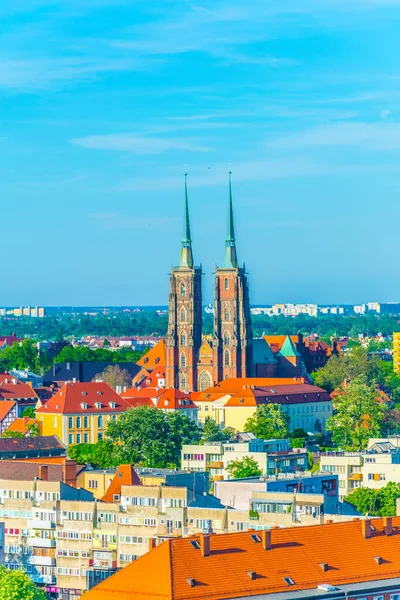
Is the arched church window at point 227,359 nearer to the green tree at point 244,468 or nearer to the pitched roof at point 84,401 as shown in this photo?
the pitched roof at point 84,401

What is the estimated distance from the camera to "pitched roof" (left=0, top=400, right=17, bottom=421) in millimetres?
159875

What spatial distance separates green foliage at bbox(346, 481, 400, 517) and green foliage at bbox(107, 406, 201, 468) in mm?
26829

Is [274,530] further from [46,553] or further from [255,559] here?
[46,553]

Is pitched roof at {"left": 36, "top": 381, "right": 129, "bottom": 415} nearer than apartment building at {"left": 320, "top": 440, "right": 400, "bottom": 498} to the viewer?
No

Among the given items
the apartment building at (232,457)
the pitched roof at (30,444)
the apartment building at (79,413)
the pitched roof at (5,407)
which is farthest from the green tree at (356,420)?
the pitched roof at (5,407)

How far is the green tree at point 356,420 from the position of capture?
5920 inches

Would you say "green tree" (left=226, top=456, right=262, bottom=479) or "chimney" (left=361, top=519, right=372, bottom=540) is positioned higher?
"green tree" (left=226, top=456, right=262, bottom=479)

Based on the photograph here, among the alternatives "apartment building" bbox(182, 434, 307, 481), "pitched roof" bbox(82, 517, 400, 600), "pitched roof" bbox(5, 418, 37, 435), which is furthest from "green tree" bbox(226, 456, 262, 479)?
"pitched roof" bbox(82, 517, 400, 600)

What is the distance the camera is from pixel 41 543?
9038 centimetres

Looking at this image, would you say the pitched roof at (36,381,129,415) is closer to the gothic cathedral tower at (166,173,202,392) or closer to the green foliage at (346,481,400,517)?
the gothic cathedral tower at (166,173,202,392)

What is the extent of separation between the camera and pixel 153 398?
16688cm

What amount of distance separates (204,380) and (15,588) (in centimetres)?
11792

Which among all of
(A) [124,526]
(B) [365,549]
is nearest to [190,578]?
(B) [365,549]

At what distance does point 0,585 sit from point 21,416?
305 feet
